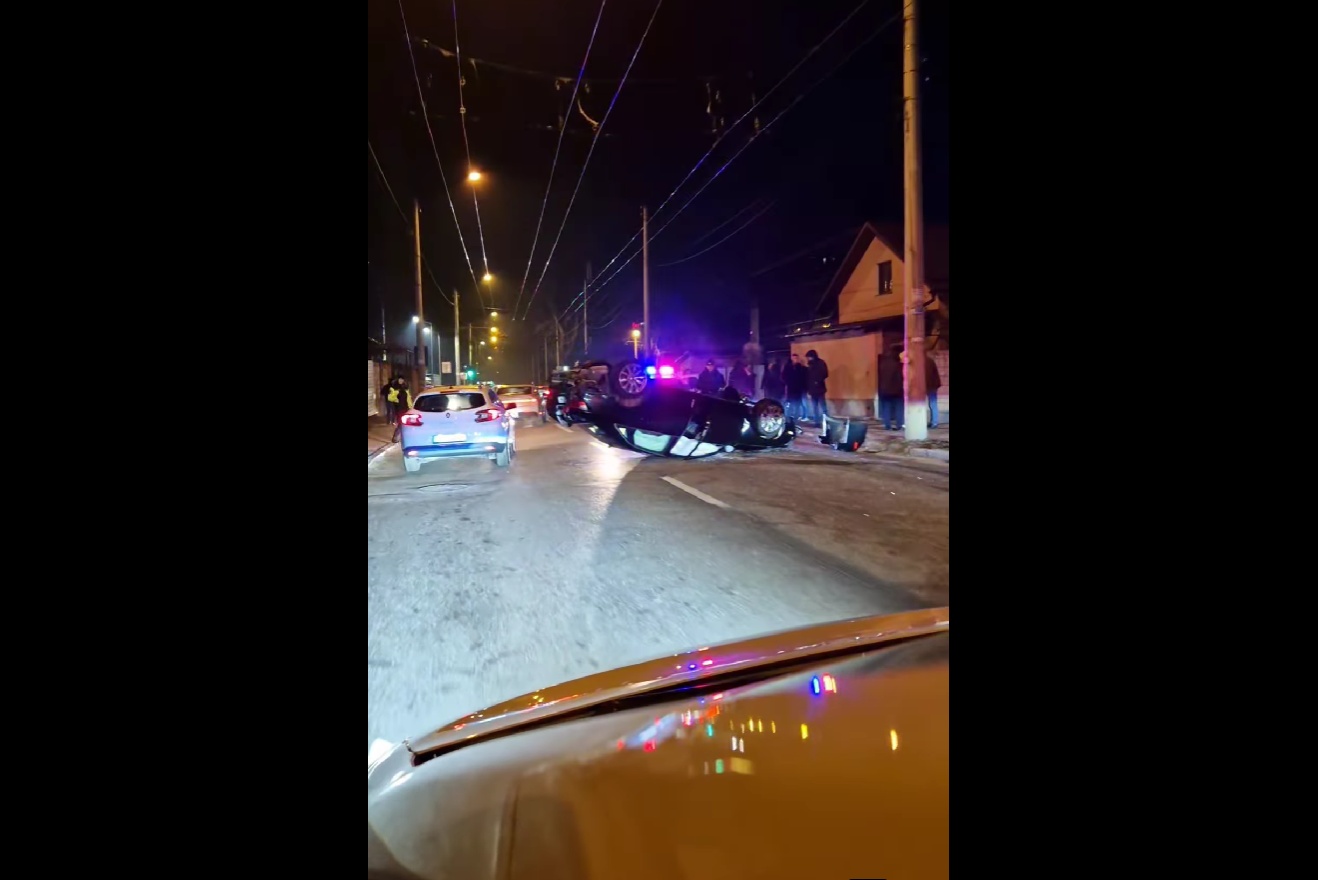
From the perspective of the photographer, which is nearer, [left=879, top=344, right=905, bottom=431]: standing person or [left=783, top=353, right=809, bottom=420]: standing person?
[left=879, top=344, right=905, bottom=431]: standing person

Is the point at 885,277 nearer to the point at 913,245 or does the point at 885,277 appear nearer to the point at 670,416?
the point at 913,245

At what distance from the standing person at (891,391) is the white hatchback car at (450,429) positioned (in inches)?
336

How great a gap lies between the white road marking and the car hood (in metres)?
5.95

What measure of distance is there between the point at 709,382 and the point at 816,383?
17.0 ft

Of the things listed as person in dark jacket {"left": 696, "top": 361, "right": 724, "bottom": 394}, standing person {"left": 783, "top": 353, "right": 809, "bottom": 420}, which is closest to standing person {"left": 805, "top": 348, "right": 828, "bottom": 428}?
standing person {"left": 783, "top": 353, "right": 809, "bottom": 420}

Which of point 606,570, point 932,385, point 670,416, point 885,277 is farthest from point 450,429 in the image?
point 885,277

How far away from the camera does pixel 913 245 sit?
13.4 meters

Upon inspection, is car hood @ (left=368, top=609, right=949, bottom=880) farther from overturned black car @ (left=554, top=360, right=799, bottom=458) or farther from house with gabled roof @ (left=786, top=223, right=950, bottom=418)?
house with gabled roof @ (left=786, top=223, right=950, bottom=418)

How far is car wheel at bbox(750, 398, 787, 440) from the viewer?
12453mm

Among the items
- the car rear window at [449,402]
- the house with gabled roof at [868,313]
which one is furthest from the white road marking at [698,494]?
the house with gabled roof at [868,313]

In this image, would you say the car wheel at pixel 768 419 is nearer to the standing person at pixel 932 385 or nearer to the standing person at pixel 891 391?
the standing person at pixel 891 391

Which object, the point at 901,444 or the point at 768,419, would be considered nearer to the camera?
the point at 768,419
